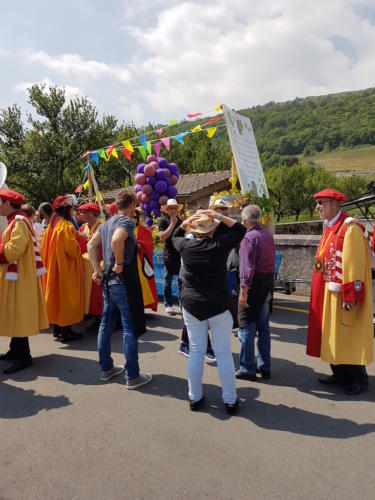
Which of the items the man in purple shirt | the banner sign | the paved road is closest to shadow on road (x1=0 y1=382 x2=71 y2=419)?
the paved road

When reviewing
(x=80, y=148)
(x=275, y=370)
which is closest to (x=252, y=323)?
(x=275, y=370)

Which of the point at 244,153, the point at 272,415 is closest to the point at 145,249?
the point at 272,415

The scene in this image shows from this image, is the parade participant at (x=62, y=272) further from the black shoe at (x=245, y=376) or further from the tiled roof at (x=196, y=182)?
the tiled roof at (x=196, y=182)

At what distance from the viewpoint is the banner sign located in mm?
8000

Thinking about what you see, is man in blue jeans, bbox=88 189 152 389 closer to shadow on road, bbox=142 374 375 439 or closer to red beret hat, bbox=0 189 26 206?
shadow on road, bbox=142 374 375 439

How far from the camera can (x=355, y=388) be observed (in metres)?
3.87

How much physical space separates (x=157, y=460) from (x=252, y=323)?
169cm

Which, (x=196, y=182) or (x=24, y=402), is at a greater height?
(x=196, y=182)

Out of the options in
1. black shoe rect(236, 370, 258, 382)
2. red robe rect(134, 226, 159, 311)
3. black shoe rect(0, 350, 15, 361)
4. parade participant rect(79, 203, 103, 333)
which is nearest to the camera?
black shoe rect(236, 370, 258, 382)

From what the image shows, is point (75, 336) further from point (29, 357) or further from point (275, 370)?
point (275, 370)

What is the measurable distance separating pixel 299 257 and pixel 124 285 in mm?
5043

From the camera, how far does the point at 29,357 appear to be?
478 centimetres

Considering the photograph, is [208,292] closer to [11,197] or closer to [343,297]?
[343,297]

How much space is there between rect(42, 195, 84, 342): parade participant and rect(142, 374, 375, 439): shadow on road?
200cm
